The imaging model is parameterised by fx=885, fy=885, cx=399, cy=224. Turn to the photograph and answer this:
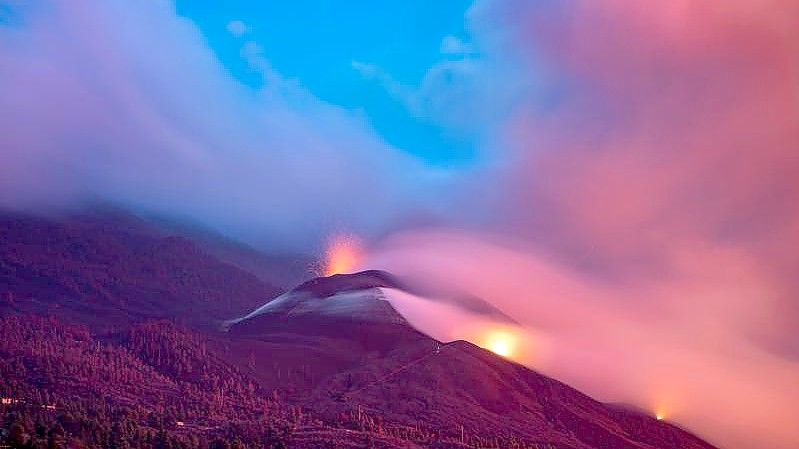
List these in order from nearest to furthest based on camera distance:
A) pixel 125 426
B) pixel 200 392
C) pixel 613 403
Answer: pixel 125 426
pixel 200 392
pixel 613 403

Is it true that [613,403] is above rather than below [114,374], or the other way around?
above

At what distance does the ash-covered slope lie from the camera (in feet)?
294

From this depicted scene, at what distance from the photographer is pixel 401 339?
116125mm

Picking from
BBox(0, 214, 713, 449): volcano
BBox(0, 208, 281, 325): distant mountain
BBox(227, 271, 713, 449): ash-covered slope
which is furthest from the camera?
BBox(0, 208, 281, 325): distant mountain

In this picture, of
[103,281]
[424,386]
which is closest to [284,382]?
[424,386]

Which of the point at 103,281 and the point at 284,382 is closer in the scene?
the point at 284,382

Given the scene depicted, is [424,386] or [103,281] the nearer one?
[424,386]

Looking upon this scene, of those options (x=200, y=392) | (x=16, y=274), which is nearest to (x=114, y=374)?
(x=200, y=392)

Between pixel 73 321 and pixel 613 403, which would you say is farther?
pixel 73 321

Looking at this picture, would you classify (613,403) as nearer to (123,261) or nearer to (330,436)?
(330,436)

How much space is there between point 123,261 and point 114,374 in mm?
95060

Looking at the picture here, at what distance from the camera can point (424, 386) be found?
96250mm

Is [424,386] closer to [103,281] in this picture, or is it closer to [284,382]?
[284,382]

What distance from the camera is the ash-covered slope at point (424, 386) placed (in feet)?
294
